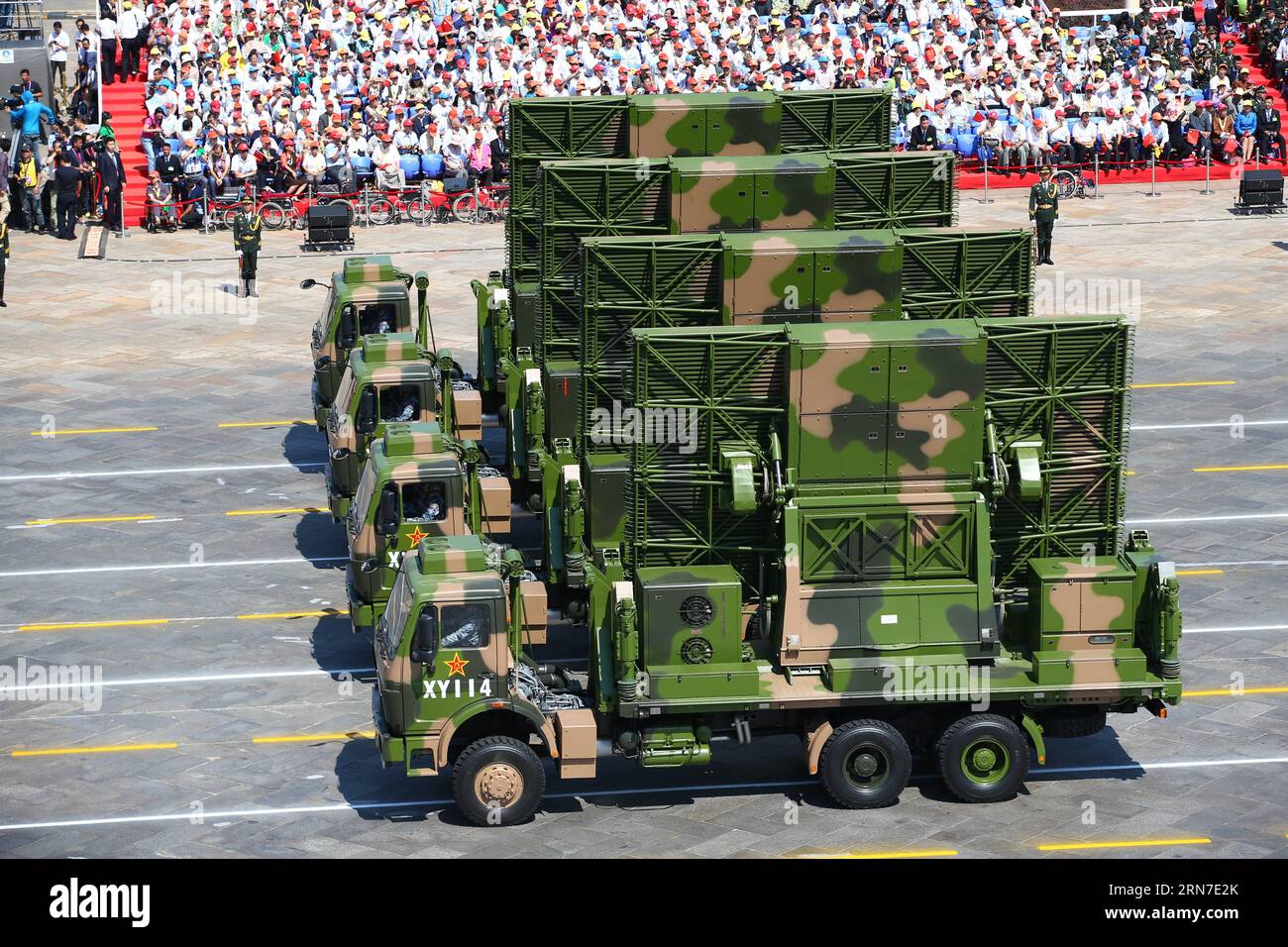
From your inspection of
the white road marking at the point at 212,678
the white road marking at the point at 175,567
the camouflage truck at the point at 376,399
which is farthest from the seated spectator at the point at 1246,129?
the white road marking at the point at 212,678

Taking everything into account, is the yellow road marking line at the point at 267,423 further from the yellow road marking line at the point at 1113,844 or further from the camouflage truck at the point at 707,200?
the yellow road marking line at the point at 1113,844

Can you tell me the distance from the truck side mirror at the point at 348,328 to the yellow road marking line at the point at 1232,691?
50.3 ft

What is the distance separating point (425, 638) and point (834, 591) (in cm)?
429

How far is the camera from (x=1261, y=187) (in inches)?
2092

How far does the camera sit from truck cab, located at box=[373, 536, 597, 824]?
75.9 ft

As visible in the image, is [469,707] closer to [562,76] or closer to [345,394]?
[345,394]

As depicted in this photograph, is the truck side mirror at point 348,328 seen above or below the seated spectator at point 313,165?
below

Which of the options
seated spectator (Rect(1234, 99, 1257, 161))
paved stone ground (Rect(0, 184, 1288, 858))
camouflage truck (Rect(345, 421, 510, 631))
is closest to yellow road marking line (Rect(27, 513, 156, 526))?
paved stone ground (Rect(0, 184, 1288, 858))

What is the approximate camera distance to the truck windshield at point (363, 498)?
92.2 feet

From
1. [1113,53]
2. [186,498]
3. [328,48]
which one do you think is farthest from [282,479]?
[1113,53]

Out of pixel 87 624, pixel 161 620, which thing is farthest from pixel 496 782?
pixel 87 624

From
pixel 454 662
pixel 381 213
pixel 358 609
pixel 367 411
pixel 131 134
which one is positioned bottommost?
pixel 358 609
